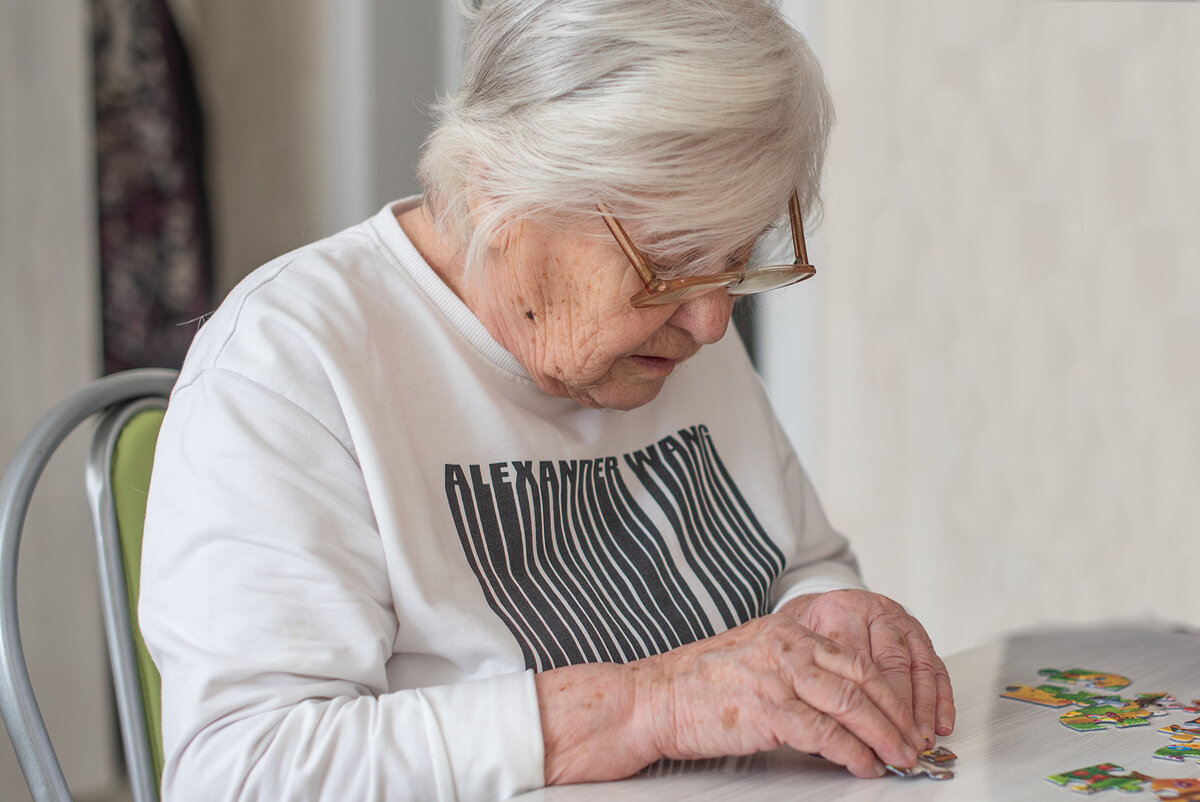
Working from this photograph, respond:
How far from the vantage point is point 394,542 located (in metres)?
0.95

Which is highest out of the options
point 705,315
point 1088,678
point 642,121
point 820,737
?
point 642,121

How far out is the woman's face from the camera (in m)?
1.02

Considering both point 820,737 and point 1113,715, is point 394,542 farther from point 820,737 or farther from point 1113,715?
point 1113,715

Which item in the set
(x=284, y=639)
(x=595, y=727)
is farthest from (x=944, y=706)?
(x=284, y=639)

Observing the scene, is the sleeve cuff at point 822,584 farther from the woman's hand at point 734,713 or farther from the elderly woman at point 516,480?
the woman's hand at point 734,713

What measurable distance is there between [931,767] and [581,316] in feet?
1.67

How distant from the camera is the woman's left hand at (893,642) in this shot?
95cm

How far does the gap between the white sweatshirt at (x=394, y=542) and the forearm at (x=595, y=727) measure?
0.07ft

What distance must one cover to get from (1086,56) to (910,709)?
1.87m

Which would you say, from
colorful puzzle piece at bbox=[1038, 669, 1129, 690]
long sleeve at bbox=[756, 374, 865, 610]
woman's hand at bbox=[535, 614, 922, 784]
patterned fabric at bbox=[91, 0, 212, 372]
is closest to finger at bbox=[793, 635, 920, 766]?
woman's hand at bbox=[535, 614, 922, 784]

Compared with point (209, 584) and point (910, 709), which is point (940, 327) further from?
point (209, 584)

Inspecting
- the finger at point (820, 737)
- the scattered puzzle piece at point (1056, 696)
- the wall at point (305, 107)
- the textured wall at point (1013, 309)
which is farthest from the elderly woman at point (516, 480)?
the wall at point (305, 107)

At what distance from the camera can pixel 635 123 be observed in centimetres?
94

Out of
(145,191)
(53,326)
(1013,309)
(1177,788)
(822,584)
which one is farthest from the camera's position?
(145,191)
